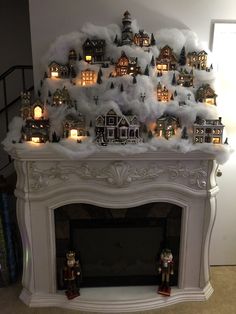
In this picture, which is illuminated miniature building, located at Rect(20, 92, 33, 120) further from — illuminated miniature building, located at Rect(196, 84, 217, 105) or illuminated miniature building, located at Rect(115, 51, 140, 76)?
illuminated miniature building, located at Rect(196, 84, 217, 105)

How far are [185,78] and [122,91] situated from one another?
476mm

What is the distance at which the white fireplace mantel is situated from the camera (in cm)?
219

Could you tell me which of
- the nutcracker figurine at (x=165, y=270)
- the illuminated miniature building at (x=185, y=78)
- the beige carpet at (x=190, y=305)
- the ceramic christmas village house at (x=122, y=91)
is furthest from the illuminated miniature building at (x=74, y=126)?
the beige carpet at (x=190, y=305)

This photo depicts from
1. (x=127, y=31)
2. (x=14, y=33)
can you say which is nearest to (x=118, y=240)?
(x=127, y=31)

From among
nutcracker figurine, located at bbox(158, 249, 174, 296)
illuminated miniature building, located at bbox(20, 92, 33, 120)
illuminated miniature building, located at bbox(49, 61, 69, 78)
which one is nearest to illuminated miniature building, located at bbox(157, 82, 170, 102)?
illuminated miniature building, located at bbox(49, 61, 69, 78)

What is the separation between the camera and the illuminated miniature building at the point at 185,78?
229 centimetres

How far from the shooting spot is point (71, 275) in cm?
237

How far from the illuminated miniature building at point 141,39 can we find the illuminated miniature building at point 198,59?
31cm

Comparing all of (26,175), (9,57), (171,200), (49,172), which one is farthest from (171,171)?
(9,57)

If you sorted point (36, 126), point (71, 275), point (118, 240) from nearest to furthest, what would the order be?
point (36, 126) < point (71, 275) < point (118, 240)

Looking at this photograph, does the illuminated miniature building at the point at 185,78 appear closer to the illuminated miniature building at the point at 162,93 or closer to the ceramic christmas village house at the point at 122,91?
the ceramic christmas village house at the point at 122,91

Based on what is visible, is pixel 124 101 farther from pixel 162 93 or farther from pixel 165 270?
pixel 165 270

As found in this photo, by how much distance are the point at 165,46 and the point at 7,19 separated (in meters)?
1.83

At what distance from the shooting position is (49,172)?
7.23ft
